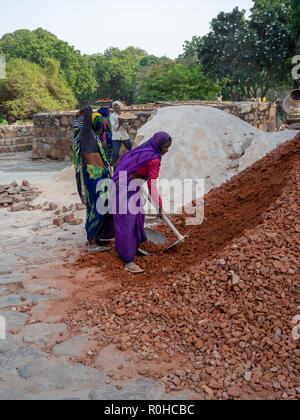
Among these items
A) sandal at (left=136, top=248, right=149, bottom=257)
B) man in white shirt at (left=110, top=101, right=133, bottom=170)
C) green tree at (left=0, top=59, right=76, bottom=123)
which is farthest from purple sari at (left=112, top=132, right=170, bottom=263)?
green tree at (left=0, top=59, right=76, bottom=123)

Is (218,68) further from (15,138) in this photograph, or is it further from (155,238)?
(155,238)

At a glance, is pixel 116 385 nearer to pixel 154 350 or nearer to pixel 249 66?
pixel 154 350

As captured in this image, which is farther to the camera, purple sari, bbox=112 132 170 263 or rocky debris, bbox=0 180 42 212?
rocky debris, bbox=0 180 42 212

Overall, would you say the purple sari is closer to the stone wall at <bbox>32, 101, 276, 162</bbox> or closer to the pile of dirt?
the pile of dirt

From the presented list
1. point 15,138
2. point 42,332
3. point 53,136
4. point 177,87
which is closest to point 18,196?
point 42,332

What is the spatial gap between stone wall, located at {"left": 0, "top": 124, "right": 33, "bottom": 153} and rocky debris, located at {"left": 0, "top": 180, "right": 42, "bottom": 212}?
20.6 feet

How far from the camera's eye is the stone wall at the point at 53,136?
10508 mm

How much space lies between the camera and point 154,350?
231 cm

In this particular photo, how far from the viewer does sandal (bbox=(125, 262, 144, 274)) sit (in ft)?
11.0

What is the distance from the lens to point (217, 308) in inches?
99.3

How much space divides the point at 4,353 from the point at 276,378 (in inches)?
61.0

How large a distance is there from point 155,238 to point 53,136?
25.5 ft
